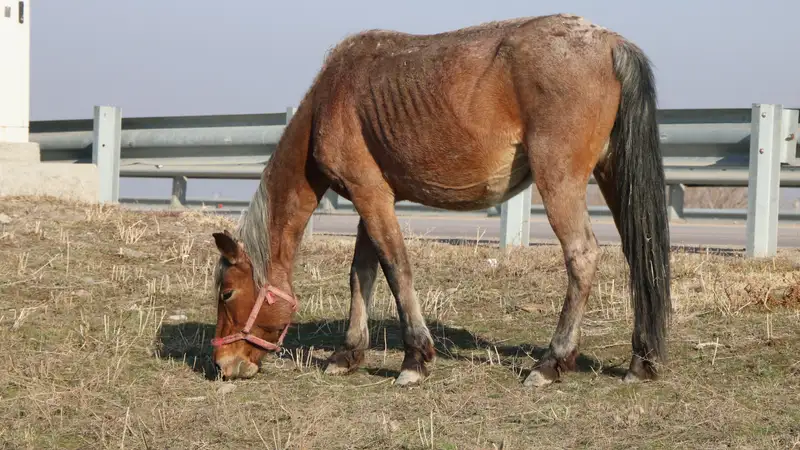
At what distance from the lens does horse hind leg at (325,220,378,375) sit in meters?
6.45

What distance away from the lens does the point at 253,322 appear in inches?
249

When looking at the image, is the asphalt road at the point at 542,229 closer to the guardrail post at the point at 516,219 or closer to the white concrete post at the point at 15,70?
the guardrail post at the point at 516,219

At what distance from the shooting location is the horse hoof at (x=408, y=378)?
233 inches

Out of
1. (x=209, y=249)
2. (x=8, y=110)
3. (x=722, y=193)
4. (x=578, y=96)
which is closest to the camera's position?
(x=578, y=96)

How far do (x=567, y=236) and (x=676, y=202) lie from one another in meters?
12.0

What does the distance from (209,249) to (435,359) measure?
4022 millimetres

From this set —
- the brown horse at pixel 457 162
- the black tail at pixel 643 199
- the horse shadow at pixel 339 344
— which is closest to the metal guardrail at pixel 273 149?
the horse shadow at pixel 339 344

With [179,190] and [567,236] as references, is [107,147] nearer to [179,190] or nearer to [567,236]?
[179,190]

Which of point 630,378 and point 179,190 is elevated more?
point 179,190

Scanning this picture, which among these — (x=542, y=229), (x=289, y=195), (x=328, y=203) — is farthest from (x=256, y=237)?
(x=542, y=229)

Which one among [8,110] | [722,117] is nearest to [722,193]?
[722,117]

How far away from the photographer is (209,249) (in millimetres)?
9812

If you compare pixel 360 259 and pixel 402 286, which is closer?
pixel 402 286

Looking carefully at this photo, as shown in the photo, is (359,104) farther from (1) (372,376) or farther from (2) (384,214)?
(1) (372,376)
